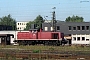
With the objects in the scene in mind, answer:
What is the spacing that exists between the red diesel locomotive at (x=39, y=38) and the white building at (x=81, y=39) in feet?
82.7

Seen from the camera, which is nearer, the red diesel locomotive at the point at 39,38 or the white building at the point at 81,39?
the red diesel locomotive at the point at 39,38

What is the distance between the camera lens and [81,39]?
83125 millimetres

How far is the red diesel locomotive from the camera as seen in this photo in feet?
183

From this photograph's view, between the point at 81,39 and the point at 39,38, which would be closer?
the point at 39,38

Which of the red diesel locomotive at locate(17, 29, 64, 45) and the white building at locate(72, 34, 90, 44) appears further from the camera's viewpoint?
the white building at locate(72, 34, 90, 44)

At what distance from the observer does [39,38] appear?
187 ft

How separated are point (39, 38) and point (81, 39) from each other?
93.4 feet

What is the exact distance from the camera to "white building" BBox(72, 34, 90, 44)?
8232cm

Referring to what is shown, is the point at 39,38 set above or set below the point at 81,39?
above

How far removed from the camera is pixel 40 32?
58.1 m

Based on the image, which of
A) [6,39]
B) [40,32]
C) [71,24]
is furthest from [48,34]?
[71,24]

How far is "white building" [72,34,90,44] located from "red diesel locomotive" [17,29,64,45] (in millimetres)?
25201

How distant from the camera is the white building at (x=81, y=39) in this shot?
8232 cm

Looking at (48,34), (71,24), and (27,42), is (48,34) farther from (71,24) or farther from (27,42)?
(71,24)
